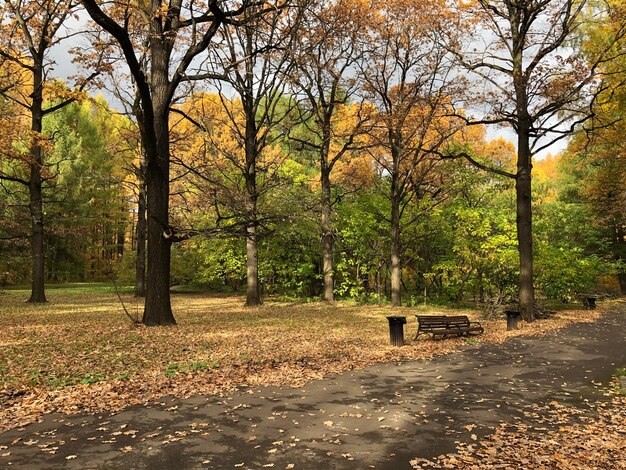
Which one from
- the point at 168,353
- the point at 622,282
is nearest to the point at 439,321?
the point at 168,353

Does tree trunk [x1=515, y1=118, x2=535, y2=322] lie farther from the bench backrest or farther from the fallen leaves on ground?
the fallen leaves on ground

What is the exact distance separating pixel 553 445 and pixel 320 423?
265 cm

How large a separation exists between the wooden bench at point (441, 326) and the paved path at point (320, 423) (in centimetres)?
321

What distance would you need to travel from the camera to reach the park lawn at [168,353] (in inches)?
260

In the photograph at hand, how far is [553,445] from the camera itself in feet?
15.6

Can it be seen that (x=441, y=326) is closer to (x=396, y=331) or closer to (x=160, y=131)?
(x=396, y=331)

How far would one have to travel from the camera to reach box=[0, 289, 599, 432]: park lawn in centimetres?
661

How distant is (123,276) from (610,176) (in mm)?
31072

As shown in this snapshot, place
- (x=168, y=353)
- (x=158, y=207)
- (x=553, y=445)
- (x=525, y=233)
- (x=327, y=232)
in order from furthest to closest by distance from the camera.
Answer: (x=327, y=232) < (x=525, y=233) < (x=158, y=207) < (x=168, y=353) < (x=553, y=445)

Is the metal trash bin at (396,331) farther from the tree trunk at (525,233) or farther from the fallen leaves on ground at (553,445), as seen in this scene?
the tree trunk at (525,233)

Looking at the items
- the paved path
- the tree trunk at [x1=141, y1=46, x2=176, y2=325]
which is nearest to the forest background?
the tree trunk at [x1=141, y1=46, x2=176, y2=325]

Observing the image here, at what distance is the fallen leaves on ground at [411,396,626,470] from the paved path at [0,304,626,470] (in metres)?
0.26

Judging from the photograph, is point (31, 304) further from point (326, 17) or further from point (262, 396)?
point (326, 17)

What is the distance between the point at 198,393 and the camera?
673cm
